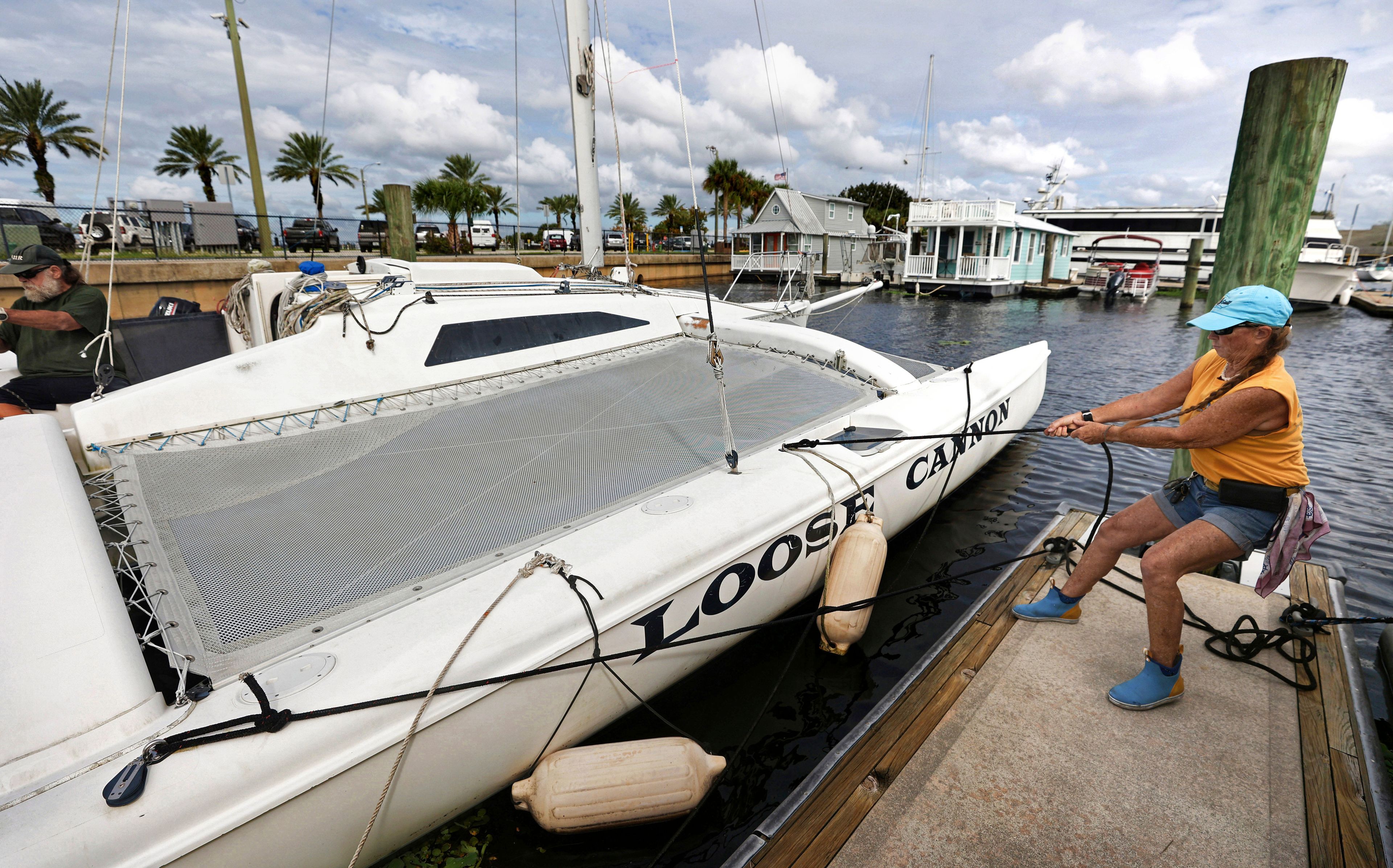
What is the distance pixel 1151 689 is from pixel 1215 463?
956 millimetres

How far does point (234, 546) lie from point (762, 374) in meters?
3.36

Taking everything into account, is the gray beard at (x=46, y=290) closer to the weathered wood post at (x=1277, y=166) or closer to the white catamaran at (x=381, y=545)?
the white catamaran at (x=381, y=545)

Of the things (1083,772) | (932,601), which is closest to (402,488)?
(1083,772)

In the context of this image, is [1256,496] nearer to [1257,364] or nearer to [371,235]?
[1257,364]

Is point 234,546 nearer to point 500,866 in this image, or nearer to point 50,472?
point 50,472

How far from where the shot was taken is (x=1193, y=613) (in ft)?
10.2

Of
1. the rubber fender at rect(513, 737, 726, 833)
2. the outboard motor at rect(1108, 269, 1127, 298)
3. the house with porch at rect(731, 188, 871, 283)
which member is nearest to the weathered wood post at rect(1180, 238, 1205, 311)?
the outboard motor at rect(1108, 269, 1127, 298)

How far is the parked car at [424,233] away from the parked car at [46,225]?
30.3ft

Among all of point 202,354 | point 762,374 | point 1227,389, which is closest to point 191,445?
point 202,354

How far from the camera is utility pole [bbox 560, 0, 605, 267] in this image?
6.84 m

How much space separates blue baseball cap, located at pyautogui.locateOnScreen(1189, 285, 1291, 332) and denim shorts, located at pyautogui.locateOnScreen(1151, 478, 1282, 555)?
69 centimetres

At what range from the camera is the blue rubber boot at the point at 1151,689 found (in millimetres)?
2512

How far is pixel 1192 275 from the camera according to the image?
25984 millimetres

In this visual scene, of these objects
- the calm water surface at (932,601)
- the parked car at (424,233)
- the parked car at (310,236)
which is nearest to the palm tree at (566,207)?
the parked car at (424,233)
